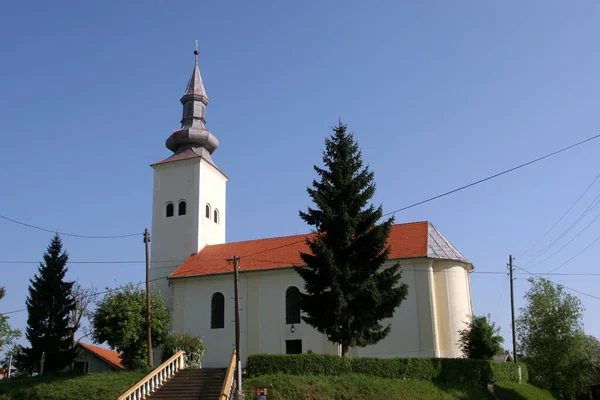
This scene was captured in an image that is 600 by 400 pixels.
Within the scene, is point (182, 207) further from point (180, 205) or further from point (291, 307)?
point (291, 307)

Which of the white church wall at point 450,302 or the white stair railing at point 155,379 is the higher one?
the white church wall at point 450,302

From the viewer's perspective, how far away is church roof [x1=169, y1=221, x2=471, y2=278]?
34.6m

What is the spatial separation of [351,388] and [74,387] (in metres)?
13.0

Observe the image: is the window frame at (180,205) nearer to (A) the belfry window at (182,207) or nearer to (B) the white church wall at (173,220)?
(A) the belfry window at (182,207)

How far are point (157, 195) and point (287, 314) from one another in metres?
14.8

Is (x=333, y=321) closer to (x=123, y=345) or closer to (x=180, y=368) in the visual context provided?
(x=180, y=368)

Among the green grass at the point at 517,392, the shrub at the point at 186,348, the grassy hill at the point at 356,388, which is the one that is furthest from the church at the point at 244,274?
the grassy hill at the point at 356,388

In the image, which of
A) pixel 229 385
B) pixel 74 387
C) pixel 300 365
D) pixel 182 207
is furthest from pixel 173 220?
pixel 229 385

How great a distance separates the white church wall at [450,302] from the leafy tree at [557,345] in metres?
6.60

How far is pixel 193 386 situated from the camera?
1042 inches

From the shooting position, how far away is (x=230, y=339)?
3616cm

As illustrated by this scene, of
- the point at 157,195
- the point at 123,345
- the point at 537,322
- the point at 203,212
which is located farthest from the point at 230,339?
the point at 537,322

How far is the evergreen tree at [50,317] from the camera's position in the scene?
36.3 metres

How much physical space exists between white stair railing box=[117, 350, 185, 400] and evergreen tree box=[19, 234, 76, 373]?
1077 centimetres
